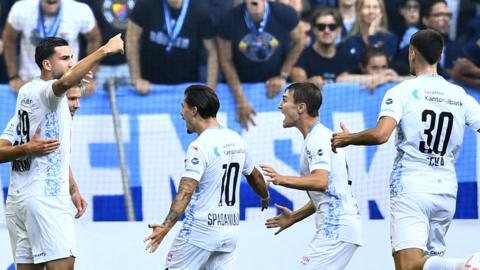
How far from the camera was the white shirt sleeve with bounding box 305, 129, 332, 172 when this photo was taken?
298 inches

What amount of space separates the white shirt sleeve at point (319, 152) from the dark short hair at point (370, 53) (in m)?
4.89

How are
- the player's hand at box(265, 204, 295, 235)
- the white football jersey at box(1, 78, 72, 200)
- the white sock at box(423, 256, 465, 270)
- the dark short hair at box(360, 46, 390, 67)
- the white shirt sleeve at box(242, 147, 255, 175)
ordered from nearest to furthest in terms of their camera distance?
the white sock at box(423, 256, 465, 270), the white football jersey at box(1, 78, 72, 200), the white shirt sleeve at box(242, 147, 255, 175), the player's hand at box(265, 204, 295, 235), the dark short hair at box(360, 46, 390, 67)

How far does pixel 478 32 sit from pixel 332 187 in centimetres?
533

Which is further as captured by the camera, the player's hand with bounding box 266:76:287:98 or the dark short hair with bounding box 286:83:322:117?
the player's hand with bounding box 266:76:287:98

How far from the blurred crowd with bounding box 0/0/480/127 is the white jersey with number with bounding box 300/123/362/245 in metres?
4.56

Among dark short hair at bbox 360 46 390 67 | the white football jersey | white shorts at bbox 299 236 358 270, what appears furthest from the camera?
dark short hair at bbox 360 46 390 67

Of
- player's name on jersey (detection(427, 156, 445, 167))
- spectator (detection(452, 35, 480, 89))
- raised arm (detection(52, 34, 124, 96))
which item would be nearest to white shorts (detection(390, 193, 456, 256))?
player's name on jersey (detection(427, 156, 445, 167))

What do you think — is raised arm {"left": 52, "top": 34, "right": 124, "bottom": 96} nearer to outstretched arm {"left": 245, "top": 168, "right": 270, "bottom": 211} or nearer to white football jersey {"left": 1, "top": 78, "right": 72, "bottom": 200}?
white football jersey {"left": 1, "top": 78, "right": 72, "bottom": 200}

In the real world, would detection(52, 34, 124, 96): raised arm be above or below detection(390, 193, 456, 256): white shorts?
above

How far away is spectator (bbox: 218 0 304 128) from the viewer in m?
12.4

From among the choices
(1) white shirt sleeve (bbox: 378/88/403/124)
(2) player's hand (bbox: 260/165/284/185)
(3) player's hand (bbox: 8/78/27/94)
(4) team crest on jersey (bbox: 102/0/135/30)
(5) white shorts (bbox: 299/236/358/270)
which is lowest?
(5) white shorts (bbox: 299/236/358/270)

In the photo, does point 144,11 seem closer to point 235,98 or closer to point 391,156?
point 235,98

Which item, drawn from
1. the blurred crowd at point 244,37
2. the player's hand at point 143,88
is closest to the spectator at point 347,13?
the blurred crowd at point 244,37

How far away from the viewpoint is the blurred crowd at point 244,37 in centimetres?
1236
